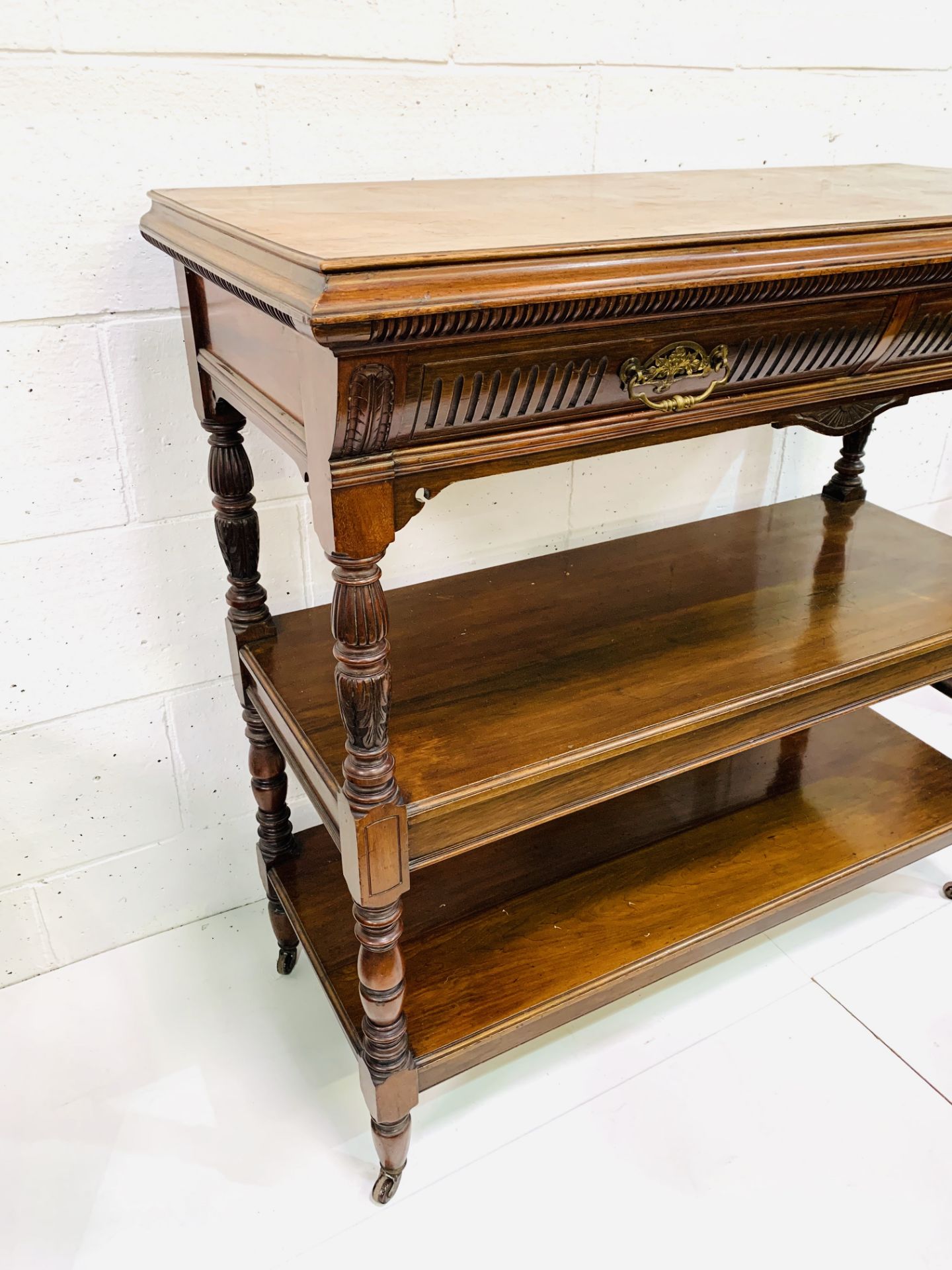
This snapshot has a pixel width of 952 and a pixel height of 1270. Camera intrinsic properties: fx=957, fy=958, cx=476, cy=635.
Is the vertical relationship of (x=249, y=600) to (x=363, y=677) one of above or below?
below

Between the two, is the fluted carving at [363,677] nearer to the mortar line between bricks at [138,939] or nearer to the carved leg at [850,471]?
the mortar line between bricks at [138,939]

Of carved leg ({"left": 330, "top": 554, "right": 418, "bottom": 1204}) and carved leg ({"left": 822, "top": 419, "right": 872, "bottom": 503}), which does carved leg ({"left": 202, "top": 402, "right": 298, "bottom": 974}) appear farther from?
carved leg ({"left": 822, "top": 419, "right": 872, "bottom": 503})

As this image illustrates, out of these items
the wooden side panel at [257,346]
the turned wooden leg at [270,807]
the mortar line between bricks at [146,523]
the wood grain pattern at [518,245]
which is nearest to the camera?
the wood grain pattern at [518,245]

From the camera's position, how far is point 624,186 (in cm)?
127

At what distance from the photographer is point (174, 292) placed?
1279 mm

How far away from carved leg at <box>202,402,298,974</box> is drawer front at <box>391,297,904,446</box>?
1.60ft

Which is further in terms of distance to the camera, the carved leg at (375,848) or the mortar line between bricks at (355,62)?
the mortar line between bricks at (355,62)

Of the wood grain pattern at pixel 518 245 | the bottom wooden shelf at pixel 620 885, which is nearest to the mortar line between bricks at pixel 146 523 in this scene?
the wood grain pattern at pixel 518 245

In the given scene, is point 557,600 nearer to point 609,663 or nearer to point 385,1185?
point 609,663

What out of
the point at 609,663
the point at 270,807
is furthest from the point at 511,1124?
the point at 609,663

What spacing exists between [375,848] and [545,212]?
71 cm

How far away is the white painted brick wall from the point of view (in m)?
1.18

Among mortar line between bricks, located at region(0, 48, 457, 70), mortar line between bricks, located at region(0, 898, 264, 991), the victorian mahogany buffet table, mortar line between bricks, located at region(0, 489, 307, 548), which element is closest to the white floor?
mortar line between bricks, located at region(0, 898, 264, 991)

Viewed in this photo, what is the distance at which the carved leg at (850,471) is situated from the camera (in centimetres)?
182
